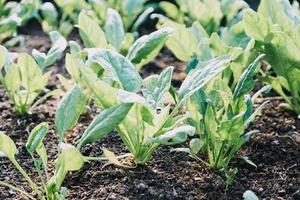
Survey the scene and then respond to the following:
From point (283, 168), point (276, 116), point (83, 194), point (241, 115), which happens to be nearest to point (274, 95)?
point (276, 116)

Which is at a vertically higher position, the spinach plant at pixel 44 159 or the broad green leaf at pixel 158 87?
the broad green leaf at pixel 158 87

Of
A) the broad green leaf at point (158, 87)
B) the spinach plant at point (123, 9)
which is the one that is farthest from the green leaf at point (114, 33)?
the spinach plant at point (123, 9)

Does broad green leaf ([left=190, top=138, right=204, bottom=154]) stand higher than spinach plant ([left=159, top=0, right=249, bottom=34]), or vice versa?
spinach plant ([left=159, top=0, right=249, bottom=34])

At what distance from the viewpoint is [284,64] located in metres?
1.88

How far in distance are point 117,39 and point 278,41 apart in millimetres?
499

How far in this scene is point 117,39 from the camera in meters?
1.99

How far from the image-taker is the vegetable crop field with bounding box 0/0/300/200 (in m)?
1.54

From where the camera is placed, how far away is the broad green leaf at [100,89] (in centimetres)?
150

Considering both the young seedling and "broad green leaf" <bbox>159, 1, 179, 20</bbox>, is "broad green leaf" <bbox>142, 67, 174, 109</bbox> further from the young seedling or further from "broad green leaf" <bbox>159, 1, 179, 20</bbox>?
"broad green leaf" <bbox>159, 1, 179, 20</bbox>

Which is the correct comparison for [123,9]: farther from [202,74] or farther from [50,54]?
[202,74]

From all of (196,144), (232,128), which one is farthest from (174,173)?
(232,128)

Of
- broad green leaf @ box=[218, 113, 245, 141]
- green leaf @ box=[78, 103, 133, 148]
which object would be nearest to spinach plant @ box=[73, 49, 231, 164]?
green leaf @ box=[78, 103, 133, 148]

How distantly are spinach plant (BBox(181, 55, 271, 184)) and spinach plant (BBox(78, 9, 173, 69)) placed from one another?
0.64 feet

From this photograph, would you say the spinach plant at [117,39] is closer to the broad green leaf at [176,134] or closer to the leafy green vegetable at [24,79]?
the leafy green vegetable at [24,79]
